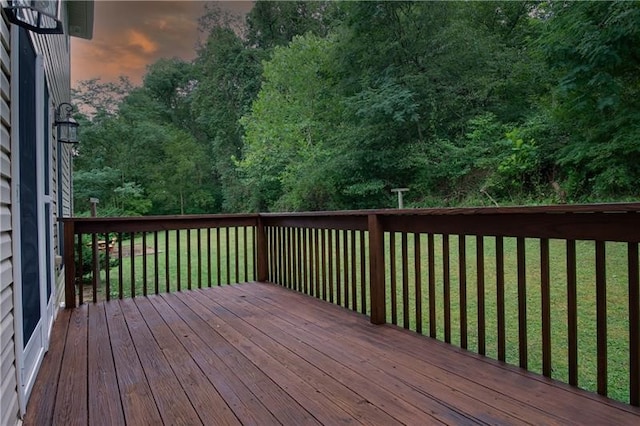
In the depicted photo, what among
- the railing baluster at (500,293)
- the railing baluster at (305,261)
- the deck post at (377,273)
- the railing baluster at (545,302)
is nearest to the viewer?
the railing baluster at (545,302)

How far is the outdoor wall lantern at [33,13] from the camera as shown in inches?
57.7

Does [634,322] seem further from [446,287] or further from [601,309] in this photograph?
[446,287]

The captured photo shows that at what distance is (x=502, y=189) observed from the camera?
920cm

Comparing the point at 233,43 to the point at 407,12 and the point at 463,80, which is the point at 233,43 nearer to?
the point at 407,12

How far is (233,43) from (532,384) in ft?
62.5

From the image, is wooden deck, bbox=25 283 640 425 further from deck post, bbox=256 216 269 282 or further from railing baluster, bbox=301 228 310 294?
deck post, bbox=256 216 269 282

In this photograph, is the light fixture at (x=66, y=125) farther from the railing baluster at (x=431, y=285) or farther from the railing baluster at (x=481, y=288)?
the railing baluster at (x=481, y=288)

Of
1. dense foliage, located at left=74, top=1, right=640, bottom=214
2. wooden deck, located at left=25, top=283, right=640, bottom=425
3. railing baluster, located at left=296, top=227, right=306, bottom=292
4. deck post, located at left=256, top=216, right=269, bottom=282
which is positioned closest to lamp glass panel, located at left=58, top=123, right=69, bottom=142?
wooden deck, located at left=25, top=283, right=640, bottom=425

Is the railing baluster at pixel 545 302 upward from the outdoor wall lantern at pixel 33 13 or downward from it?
downward

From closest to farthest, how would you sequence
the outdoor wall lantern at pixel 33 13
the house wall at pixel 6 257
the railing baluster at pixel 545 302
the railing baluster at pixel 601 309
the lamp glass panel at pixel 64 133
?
1. the house wall at pixel 6 257
2. the outdoor wall lantern at pixel 33 13
3. the railing baluster at pixel 601 309
4. the railing baluster at pixel 545 302
5. the lamp glass panel at pixel 64 133

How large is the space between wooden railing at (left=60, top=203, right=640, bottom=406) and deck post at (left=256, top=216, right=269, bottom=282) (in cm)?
1

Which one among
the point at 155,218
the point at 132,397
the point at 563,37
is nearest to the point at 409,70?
the point at 563,37

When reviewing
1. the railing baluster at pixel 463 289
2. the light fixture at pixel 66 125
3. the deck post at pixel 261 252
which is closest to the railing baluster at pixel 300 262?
the deck post at pixel 261 252

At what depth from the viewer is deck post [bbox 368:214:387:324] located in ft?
9.06
